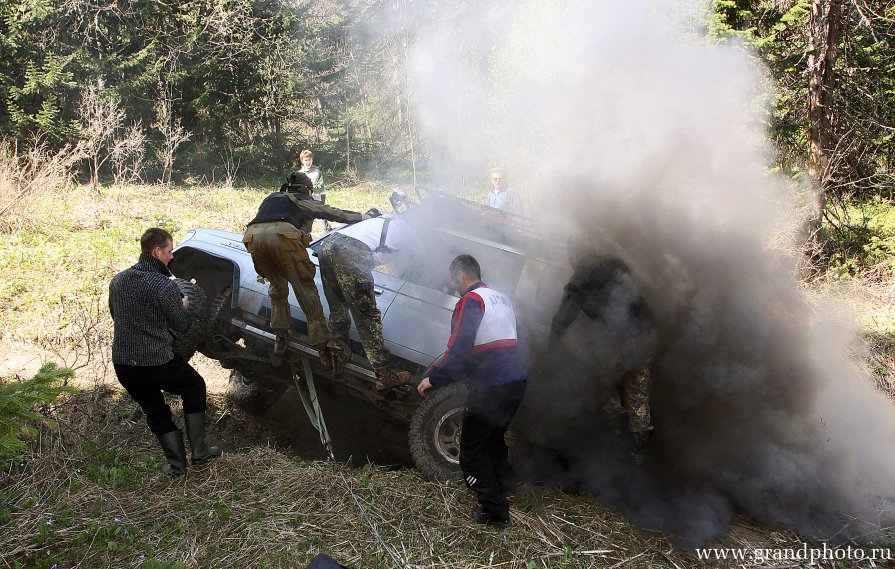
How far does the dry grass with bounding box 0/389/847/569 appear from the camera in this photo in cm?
331

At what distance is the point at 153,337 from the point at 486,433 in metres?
2.44

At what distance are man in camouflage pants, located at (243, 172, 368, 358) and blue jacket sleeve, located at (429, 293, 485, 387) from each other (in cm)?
136

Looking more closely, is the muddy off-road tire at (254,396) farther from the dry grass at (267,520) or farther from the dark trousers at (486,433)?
the dark trousers at (486,433)

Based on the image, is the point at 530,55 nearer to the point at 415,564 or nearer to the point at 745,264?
the point at 745,264

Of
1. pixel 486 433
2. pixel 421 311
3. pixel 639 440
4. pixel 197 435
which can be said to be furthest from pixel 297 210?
pixel 639 440

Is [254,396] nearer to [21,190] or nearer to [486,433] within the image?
[486,433]

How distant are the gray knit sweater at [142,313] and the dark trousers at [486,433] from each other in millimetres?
2209

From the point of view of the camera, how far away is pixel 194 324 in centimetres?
434

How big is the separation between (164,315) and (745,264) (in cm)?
473

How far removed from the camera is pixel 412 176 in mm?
9852

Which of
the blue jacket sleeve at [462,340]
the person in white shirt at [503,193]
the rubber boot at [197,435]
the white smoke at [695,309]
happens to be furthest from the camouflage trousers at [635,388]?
the person in white shirt at [503,193]

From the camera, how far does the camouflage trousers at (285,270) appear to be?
14.5 ft

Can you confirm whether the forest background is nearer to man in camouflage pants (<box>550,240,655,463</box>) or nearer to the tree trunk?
the tree trunk

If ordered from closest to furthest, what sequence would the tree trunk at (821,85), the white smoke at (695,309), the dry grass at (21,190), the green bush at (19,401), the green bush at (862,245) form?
the green bush at (19,401) < the white smoke at (695,309) < the tree trunk at (821,85) < the dry grass at (21,190) < the green bush at (862,245)
